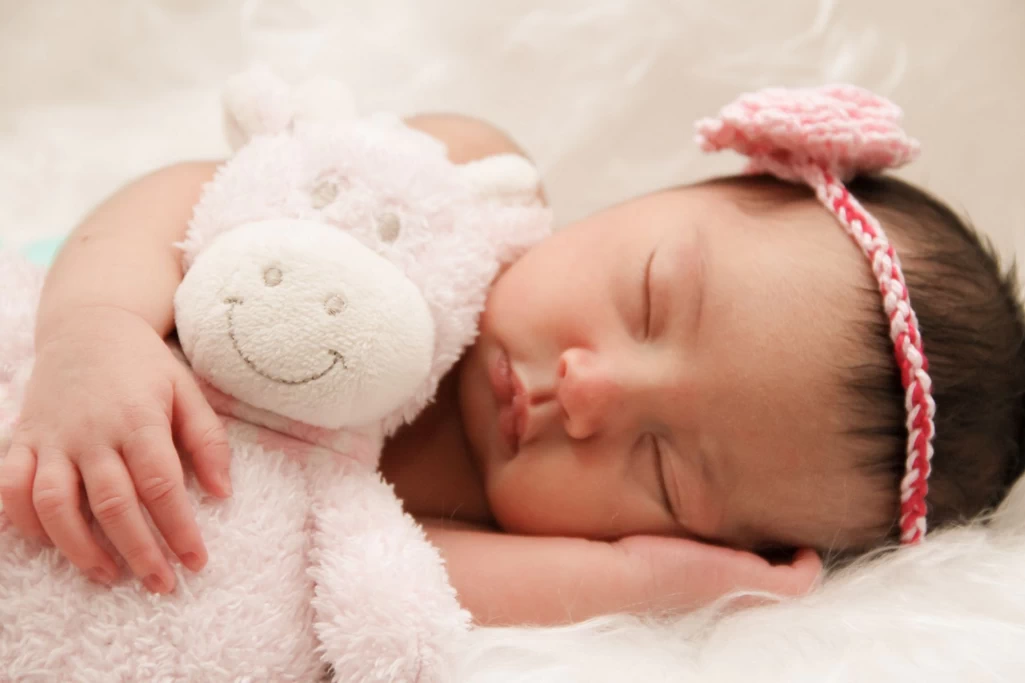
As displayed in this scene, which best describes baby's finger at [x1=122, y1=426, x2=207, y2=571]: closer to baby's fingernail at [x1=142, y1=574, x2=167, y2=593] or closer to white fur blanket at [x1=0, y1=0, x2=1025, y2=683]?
baby's fingernail at [x1=142, y1=574, x2=167, y2=593]

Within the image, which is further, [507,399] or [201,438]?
[507,399]

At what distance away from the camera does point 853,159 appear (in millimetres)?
957

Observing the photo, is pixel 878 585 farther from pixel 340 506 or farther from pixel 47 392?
pixel 47 392

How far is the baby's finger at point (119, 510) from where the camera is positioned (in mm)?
636

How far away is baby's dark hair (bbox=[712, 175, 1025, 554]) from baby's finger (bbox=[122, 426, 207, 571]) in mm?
577

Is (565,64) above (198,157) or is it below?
above

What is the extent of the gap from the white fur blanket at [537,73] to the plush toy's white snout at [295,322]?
1.84 ft

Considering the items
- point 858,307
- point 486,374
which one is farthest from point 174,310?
point 858,307

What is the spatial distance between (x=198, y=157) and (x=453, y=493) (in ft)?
2.39

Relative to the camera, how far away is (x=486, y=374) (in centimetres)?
94

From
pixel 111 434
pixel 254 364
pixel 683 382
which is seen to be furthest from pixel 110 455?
pixel 683 382

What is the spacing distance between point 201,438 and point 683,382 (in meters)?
0.43

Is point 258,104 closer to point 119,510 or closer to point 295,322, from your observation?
point 295,322

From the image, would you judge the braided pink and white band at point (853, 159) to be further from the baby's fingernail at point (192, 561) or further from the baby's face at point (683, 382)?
the baby's fingernail at point (192, 561)
